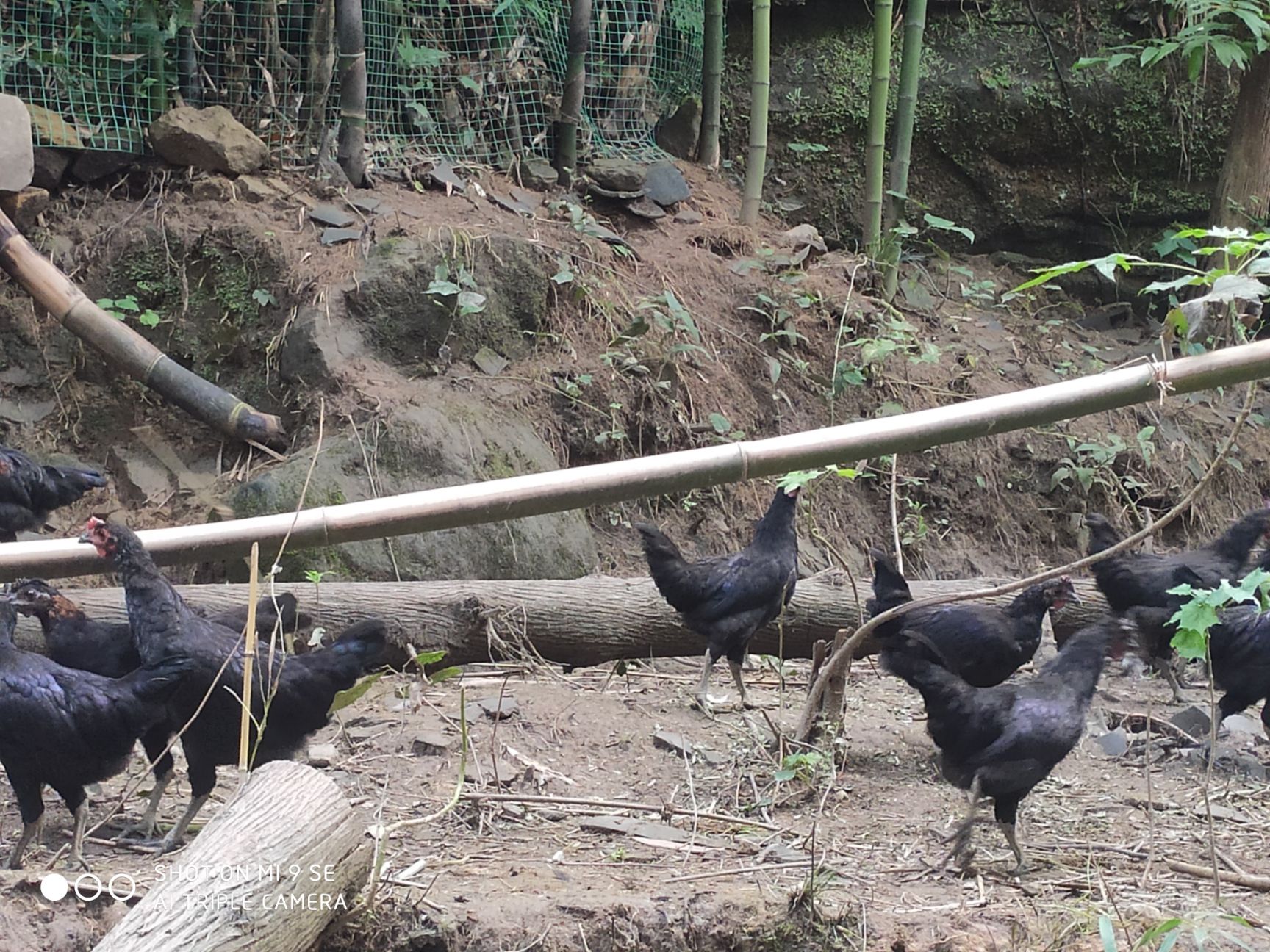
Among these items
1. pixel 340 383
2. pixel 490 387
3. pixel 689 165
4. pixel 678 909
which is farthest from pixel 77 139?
pixel 678 909

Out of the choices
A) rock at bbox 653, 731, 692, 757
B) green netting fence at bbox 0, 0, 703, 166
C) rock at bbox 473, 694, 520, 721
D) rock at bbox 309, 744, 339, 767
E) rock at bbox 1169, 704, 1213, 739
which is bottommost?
rock at bbox 1169, 704, 1213, 739

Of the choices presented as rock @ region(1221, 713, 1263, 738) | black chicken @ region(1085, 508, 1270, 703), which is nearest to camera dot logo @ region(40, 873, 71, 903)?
black chicken @ region(1085, 508, 1270, 703)

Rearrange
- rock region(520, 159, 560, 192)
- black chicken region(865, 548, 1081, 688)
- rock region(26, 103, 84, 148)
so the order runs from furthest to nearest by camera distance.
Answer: rock region(520, 159, 560, 192)
rock region(26, 103, 84, 148)
black chicken region(865, 548, 1081, 688)

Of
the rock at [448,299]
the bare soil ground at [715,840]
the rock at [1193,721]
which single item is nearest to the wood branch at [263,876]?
the bare soil ground at [715,840]

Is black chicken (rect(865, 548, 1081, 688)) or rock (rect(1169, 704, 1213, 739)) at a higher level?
black chicken (rect(865, 548, 1081, 688))

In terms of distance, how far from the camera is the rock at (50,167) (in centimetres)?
843

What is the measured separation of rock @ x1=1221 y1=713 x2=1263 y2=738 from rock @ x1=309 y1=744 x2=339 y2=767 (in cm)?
433

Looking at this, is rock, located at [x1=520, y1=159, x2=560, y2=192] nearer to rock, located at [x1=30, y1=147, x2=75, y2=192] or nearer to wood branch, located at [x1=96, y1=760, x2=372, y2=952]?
rock, located at [x1=30, y1=147, x2=75, y2=192]

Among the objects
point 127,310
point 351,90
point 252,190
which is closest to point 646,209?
point 351,90

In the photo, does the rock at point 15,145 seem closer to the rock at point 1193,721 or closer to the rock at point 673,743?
the rock at point 673,743

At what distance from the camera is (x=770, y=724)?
5.30m

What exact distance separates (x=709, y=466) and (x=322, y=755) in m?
2.62

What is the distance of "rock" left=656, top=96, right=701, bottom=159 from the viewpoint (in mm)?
10656

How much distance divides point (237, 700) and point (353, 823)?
2.92 ft
